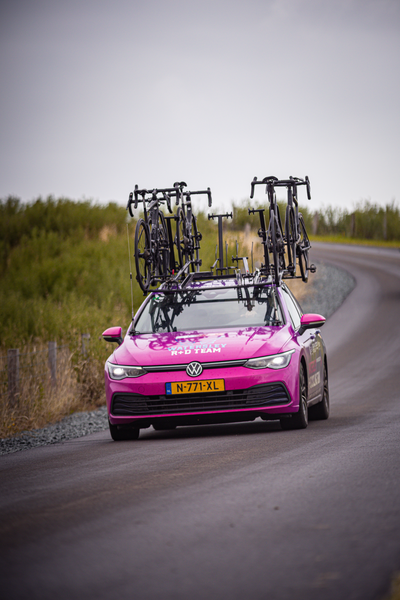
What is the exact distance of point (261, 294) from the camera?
11117 millimetres

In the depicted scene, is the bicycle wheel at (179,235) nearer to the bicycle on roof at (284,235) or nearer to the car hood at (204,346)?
the bicycle on roof at (284,235)

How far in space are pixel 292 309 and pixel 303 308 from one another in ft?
75.4

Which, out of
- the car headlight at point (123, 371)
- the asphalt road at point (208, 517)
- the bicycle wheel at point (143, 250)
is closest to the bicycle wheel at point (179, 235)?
the bicycle wheel at point (143, 250)

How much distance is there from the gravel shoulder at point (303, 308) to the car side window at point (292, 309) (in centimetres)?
335

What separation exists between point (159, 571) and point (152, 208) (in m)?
9.03

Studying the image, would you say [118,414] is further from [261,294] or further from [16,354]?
[16,354]

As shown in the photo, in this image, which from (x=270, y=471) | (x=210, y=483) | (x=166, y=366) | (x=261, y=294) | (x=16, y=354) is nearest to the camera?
(x=210, y=483)

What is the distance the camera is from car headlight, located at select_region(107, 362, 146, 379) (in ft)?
31.9

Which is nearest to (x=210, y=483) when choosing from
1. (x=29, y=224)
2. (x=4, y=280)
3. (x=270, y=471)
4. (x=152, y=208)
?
(x=270, y=471)

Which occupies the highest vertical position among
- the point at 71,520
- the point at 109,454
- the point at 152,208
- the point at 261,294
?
the point at 152,208

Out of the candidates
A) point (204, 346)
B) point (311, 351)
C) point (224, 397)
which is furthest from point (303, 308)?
point (224, 397)

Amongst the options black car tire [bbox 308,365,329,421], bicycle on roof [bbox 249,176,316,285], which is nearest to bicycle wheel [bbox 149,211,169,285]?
bicycle on roof [bbox 249,176,316,285]

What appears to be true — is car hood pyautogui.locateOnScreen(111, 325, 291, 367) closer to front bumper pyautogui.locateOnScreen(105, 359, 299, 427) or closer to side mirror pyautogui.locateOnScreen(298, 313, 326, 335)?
front bumper pyautogui.locateOnScreen(105, 359, 299, 427)

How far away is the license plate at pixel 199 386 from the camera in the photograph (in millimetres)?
9594
